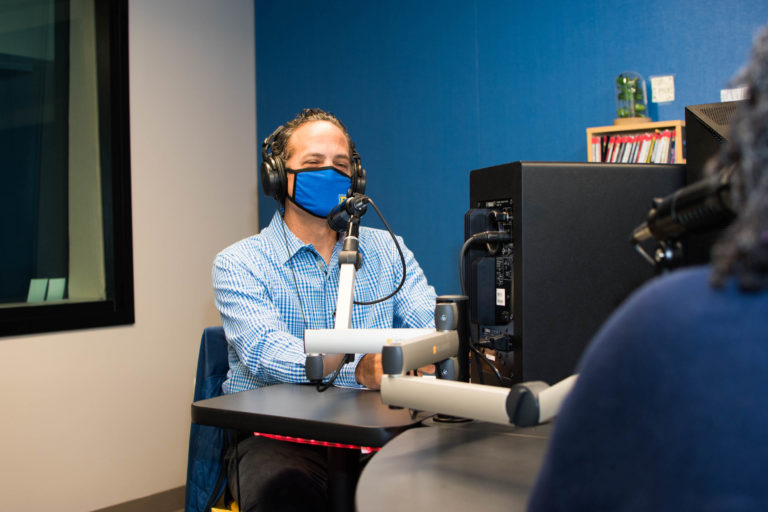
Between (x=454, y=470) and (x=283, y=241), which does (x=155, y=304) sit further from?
(x=454, y=470)

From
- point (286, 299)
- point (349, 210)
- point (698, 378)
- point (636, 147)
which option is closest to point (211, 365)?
point (286, 299)

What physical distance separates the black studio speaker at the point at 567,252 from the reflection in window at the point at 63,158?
238cm

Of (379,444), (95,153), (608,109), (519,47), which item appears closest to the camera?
(379,444)

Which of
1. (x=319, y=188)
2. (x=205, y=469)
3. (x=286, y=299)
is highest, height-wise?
(x=319, y=188)

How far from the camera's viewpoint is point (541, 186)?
116 centimetres

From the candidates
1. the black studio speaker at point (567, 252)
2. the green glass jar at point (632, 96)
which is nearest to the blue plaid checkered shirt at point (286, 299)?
the black studio speaker at point (567, 252)

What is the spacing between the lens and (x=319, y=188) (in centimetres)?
188

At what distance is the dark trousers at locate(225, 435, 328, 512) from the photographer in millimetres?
1426

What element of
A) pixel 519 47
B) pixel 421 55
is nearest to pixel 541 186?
pixel 519 47

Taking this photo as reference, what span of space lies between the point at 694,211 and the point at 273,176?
1.41m

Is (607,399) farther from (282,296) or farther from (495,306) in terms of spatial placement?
(282,296)

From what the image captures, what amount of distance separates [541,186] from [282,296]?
865mm

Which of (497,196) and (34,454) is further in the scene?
(34,454)

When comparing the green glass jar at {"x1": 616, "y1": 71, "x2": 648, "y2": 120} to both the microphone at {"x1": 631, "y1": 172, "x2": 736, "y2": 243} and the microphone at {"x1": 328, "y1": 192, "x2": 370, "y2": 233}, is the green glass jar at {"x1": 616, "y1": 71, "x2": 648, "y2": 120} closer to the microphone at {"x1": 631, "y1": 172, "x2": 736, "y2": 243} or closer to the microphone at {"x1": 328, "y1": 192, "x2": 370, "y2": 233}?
the microphone at {"x1": 328, "y1": 192, "x2": 370, "y2": 233}
